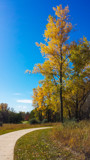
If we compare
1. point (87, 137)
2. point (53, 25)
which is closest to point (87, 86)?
point (53, 25)

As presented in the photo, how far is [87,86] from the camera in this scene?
1464 cm

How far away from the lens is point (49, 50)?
1201 cm

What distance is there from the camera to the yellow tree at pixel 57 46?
12016 mm

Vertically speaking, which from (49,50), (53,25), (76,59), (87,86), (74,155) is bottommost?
(74,155)

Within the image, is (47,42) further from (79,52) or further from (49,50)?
(79,52)

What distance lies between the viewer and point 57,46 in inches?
479

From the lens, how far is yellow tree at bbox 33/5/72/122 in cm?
1202

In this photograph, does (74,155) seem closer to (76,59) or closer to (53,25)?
(76,59)

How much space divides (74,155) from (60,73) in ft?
26.7

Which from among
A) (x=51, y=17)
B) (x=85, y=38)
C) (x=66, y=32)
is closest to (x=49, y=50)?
(x=66, y=32)

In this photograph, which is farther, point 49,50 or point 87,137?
point 49,50

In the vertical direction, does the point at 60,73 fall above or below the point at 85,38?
below

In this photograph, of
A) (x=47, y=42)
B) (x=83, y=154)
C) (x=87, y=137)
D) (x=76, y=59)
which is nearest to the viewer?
(x=83, y=154)

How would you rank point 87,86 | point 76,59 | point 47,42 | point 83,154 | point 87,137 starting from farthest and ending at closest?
point 87,86, point 47,42, point 76,59, point 87,137, point 83,154
